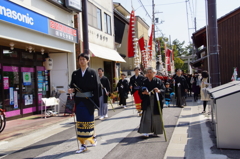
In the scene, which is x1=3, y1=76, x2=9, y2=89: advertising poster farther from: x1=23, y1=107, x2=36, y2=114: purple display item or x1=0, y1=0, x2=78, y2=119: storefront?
x1=23, y1=107, x2=36, y2=114: purple display item

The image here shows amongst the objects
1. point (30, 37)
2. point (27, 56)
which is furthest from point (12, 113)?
point (30, 37)

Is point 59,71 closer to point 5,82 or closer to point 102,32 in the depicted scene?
point 5,82

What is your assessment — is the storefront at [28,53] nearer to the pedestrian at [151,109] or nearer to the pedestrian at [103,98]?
the pedestrian at [103,98]

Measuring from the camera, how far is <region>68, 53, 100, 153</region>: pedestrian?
5.28 metres

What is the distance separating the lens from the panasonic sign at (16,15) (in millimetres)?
7615

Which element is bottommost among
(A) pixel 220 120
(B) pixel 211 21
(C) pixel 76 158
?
(C) pixel 76 158

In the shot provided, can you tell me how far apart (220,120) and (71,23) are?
9867 millimetres

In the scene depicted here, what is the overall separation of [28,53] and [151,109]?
24.5 feet

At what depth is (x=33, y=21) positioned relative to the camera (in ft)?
30.5

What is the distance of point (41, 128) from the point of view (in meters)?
8.34

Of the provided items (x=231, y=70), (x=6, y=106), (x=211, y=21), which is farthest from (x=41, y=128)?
(x=231, y=70)

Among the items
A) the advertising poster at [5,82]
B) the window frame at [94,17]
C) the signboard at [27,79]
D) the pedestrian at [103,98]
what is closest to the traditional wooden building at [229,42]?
the window frame at [94,17]

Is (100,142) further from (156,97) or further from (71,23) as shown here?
(71,23)

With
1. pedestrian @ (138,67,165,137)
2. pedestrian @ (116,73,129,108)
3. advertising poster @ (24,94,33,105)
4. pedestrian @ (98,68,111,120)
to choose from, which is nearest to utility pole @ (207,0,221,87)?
pedestrian @ (138,67,165,137)
